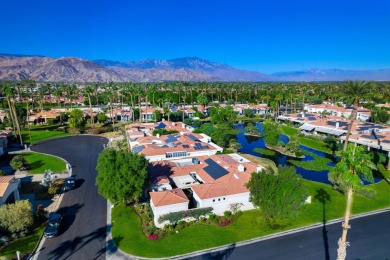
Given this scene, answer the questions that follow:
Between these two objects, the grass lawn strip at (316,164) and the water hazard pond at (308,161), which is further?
the grass lawn strip at (316,164)

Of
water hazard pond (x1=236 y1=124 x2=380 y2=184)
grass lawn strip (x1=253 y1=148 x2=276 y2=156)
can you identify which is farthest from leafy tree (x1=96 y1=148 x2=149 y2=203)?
grass lawn strip (x1=253 y1=148 x2=276 y2=156)

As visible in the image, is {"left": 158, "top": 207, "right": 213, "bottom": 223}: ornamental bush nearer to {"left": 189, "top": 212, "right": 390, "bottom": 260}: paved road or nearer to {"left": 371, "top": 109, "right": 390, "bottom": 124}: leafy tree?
{"left": 189, "top": 212, "right": 390, "bottom": 260}: paved road

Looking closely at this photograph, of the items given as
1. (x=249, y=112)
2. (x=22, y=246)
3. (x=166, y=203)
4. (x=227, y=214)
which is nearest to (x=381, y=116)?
(x=249, y=112)

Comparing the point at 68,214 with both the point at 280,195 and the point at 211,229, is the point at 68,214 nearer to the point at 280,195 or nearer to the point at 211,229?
the point at 211,229

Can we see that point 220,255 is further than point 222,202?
No

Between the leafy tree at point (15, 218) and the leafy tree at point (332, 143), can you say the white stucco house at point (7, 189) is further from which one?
the leafy tree at point (332, 143)

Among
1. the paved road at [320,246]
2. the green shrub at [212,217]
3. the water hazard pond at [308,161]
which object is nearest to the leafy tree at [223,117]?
the water hazard pond at [308,161]
